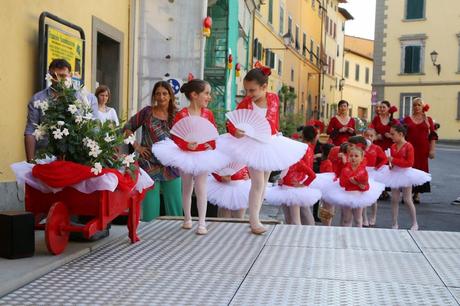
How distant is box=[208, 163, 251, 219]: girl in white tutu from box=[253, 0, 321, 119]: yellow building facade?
20.4 metres

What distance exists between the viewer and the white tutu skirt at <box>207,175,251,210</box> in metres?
6.72

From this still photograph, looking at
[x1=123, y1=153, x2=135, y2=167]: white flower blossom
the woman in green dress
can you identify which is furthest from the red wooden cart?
the woman in green dress

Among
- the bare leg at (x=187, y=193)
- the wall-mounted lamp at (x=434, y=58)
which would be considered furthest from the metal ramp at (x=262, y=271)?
the wall-mounted lamp at (x=434, y=58)

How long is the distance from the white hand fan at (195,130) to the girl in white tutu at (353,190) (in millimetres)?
2274

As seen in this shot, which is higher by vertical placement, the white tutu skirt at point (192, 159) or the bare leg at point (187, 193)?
the white tutu skirt at point (192, 159)

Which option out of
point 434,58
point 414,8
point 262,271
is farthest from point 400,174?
point 414,8

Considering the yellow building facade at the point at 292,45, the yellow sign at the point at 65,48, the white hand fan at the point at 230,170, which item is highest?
the yellow building facade at the point at 292,45

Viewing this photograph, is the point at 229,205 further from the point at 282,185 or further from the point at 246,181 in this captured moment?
the point at 282,185

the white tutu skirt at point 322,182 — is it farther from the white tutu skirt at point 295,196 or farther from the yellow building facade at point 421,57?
the yellow building facade at point 421,57

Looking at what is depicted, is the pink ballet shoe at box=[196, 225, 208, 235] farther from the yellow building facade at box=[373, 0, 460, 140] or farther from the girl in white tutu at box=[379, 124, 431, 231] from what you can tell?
the yellow building facade at box=[373, 0, 460, 140]

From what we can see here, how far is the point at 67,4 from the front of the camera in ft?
27.5

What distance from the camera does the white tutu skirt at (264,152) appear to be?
5.48m

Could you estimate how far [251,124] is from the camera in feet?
18.2

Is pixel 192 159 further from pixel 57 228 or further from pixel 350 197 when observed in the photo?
pixel 350 197
